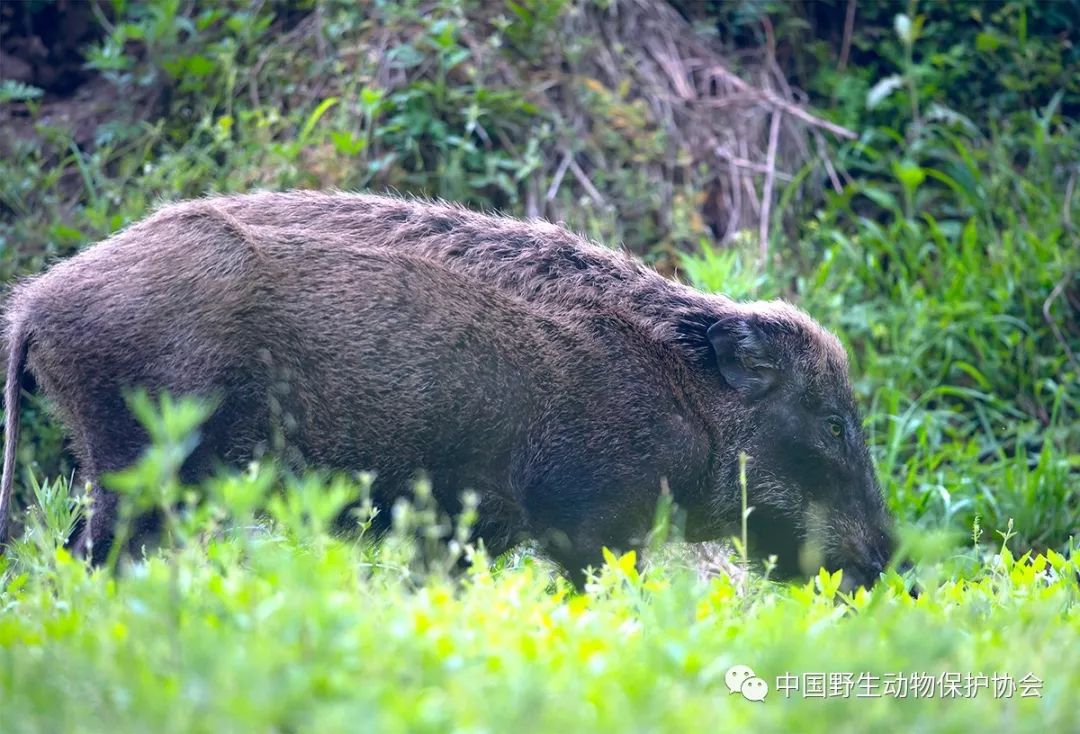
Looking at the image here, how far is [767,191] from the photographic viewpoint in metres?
7.56

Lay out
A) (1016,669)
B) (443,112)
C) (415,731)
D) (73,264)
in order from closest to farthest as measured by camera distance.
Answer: (415,731)
(1016,669)
(73,264)
(443,112)

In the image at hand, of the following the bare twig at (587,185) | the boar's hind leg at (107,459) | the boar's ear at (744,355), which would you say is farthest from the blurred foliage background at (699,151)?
the boar's hind leg at (107,459)

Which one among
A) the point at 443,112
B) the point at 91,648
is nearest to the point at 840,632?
the point at 91,648

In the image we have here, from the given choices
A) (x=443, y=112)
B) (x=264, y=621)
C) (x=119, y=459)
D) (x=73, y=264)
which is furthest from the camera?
(x=443, y=112)

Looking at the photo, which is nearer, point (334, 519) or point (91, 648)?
point (91, 648)

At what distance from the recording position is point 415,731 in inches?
80.7

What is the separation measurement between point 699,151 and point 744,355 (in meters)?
3.13

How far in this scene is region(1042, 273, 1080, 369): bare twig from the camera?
6969 mm

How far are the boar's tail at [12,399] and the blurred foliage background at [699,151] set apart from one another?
159 centimetres

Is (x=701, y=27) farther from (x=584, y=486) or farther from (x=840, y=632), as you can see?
(x=840, y=632)

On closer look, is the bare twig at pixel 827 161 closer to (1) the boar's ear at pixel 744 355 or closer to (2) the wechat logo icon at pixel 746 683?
(1) the boar's ear at pixel 744 355

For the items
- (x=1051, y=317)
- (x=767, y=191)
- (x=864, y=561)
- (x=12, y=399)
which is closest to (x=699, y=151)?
(x=767, y=191)

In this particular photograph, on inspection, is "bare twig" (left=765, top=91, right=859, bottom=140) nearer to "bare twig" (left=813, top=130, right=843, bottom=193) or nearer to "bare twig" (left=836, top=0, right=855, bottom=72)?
"bare twig" (left=813, top=130, right=843, bottom=193)

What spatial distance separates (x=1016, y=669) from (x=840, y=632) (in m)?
0.34
